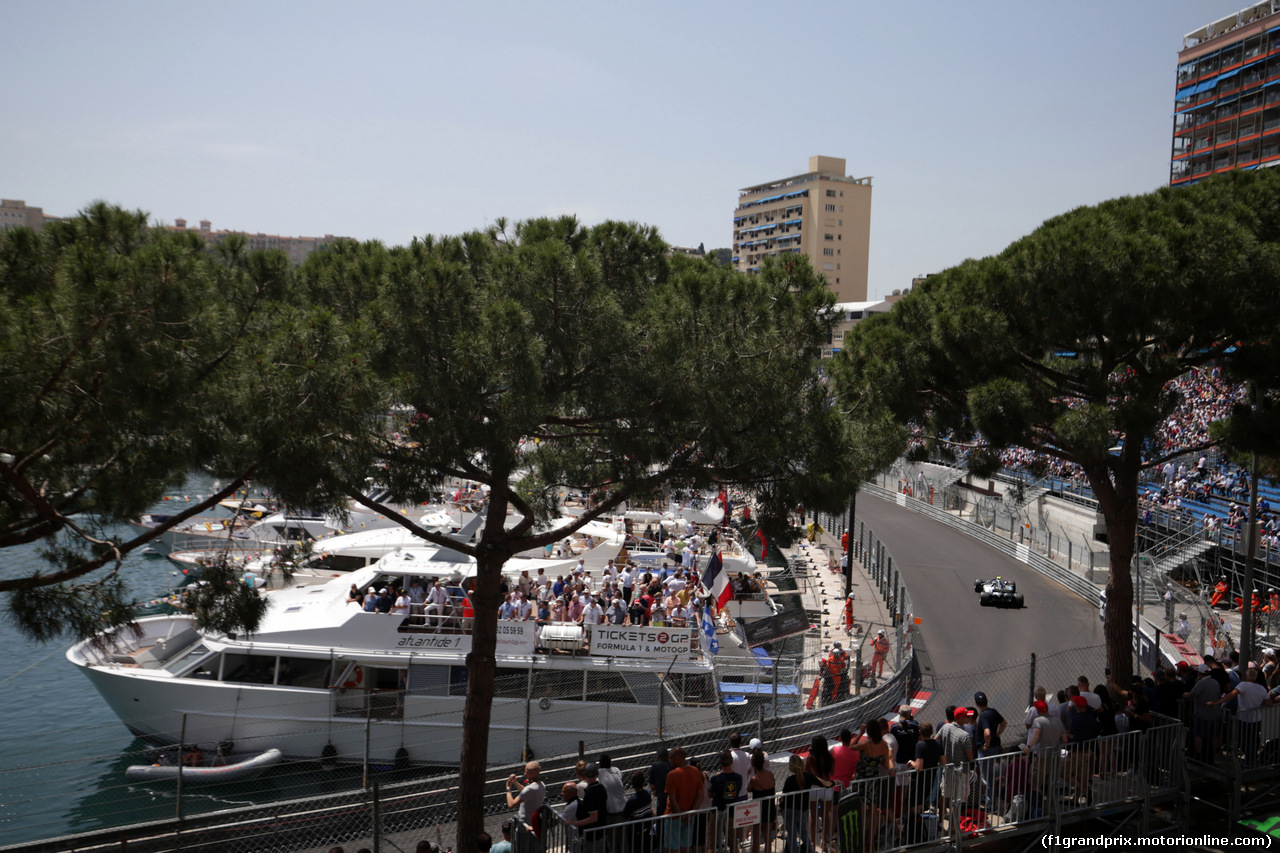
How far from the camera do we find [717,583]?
62.8 feet

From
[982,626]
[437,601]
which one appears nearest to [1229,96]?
[982,626]

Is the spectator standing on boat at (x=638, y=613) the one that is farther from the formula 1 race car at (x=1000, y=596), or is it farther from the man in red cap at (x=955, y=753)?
the formula 1 race car at (x=1000, y=596)

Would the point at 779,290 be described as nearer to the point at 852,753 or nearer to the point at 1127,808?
the point at 852,753

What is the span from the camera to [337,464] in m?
8.52

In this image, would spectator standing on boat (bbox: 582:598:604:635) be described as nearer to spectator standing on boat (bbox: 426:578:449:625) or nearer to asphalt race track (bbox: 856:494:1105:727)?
spectator standing on boat (bbox: 426:578:449:625)

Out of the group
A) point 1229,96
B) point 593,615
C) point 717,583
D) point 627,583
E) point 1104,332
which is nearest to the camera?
point 1104,332

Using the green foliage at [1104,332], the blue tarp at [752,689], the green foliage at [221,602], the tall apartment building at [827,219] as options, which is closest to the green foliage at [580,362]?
the green foliage at [221,602]

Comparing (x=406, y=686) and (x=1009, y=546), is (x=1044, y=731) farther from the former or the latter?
(x=1009, y=546)

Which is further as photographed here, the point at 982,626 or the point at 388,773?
the point at 982,626

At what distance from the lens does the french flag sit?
18625 mm

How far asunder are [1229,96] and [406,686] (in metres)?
65.4

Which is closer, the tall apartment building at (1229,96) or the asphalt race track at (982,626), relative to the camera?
the asphalt race track at (982,626)

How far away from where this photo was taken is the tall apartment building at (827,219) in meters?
119

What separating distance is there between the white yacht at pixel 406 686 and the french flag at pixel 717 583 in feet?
7.17
